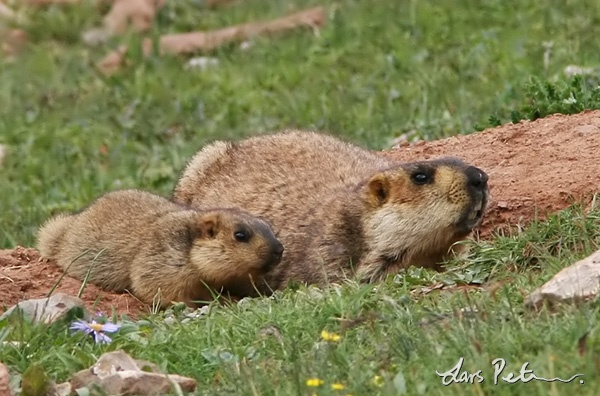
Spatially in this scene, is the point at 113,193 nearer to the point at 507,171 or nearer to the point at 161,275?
the point at 161,275

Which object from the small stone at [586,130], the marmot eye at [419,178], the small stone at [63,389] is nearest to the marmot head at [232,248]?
the marmot eye at [419,178]

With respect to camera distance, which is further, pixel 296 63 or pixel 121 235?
pixel 296 63

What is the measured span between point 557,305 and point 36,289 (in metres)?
3.61

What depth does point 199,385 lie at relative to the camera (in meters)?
5.86

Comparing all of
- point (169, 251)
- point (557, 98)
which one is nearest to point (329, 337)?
point (169, 251)

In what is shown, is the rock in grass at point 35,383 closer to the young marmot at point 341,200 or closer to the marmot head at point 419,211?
the young marmot at point 341,200

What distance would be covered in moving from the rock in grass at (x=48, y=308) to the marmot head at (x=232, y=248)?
1530 millimetres

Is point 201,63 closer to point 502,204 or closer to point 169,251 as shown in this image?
point 169,251

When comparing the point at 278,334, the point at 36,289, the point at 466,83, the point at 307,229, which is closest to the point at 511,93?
the point at 466,83

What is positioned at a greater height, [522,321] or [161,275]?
[522,321]

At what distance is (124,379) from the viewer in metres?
5.70

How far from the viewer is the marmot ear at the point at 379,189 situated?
8.00 meters

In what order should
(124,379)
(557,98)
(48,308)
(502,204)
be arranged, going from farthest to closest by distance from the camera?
(557,98) → (502,204) → (48,308) → (124,379)

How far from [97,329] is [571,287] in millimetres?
2237
